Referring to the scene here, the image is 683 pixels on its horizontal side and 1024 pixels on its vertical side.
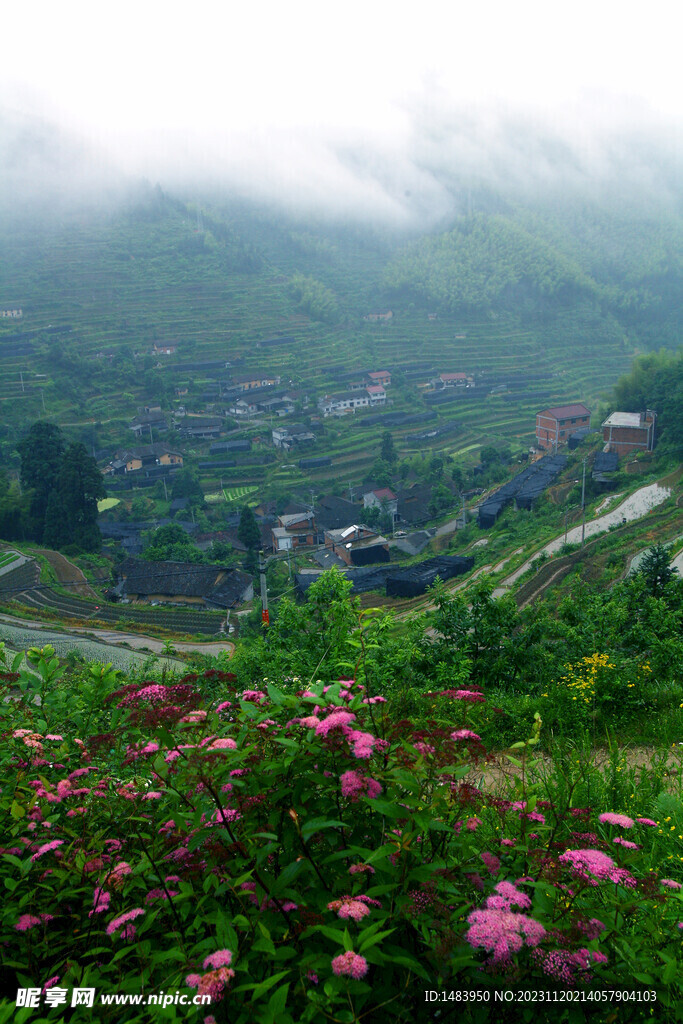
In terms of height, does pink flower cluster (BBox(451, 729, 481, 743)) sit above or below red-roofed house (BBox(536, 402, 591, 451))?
above

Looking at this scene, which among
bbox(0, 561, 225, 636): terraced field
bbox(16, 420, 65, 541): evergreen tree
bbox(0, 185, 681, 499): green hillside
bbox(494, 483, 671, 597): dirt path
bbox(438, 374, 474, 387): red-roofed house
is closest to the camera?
bbox(494, 483, 671, 597): dirt path

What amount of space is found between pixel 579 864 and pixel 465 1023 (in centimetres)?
28

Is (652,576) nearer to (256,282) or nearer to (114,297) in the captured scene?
(114,297)

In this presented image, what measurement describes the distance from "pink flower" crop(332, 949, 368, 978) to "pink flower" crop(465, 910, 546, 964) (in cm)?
16

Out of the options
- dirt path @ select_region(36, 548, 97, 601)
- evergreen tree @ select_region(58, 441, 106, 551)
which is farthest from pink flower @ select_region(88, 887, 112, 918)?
evergreen tree @ select_region(58, 441, 106, 551)

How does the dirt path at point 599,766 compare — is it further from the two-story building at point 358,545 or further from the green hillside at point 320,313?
the green hillside at point 320,313

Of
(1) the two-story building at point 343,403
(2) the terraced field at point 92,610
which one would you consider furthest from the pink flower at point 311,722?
(1) the two-story building at point 343,403

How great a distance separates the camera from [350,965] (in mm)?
742

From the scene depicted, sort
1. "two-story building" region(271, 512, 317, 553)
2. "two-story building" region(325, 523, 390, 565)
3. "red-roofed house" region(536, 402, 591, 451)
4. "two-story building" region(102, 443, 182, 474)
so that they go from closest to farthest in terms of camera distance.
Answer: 1. "two-story building" region(325, 523, 390, 565)
2. "two-story building" region(271, 512, 317, 553)
3. "red-roofed house" region(536, 402, 591, 451)
4. "two-story building" region(102, 443, 182, 474)

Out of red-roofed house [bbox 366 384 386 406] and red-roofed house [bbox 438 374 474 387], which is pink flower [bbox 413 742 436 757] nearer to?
red-roofed house [bbox 366 384 386 406]

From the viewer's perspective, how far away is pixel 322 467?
33.2 m

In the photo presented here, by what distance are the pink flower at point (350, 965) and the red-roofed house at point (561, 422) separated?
1238 inches

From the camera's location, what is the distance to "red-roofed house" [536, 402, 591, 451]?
101ft

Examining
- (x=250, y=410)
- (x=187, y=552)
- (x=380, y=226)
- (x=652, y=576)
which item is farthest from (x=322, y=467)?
(x=380, y=226)
